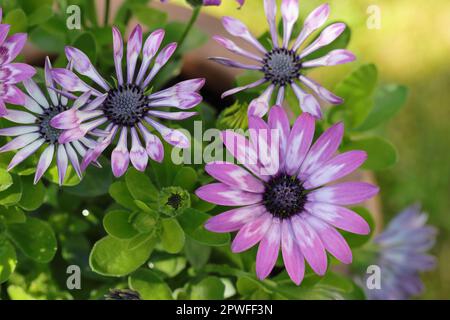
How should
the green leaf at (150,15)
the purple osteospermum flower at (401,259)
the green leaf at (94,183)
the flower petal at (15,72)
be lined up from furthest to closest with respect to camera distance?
the purple osteospermum flower at (401,259) → the green leaf at (150,15) → the green leaf at (94,183) → the flower petal at (15,72)

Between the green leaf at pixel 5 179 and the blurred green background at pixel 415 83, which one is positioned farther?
the blurred green background at pixel 415 83

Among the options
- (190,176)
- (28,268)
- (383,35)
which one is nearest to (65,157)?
→ (190,176)

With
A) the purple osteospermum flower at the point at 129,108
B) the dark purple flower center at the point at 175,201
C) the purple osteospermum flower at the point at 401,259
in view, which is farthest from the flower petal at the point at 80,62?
the purple osteospermum flower at the point at 401,259

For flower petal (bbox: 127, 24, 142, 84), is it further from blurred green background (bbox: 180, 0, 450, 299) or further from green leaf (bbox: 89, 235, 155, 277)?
blurred green background (bbox: 180, 0, 450, 299)

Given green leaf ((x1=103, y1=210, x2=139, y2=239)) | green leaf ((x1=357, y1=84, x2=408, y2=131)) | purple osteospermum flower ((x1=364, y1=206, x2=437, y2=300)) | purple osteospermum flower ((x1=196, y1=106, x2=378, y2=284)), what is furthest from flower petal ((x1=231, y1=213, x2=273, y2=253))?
purple osteospermum flower ((x1=364, y1=206, x2=437, y2=300))

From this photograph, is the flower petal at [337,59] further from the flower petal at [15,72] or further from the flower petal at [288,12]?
the flower petal at [15,72]

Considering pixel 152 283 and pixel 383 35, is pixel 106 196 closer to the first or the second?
pixel 152 283
